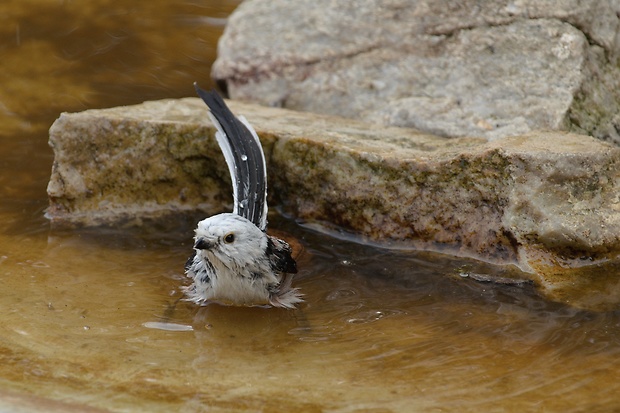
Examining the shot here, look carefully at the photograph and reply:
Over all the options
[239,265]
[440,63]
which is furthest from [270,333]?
[440,63]

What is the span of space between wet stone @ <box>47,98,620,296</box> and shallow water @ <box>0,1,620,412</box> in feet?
0.58

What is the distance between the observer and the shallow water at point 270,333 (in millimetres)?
3551

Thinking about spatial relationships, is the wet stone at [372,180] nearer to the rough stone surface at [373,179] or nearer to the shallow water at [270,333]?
the rough stone surface at [373,179]

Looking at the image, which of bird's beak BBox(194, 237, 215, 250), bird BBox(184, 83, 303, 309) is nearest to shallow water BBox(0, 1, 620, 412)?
bird BBox(184, 83, 303, 309)

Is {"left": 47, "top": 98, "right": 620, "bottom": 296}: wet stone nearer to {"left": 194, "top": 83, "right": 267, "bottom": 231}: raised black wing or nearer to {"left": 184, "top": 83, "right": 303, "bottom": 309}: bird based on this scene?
{"left": 194, "top": 83, "right": 267, "bottom": 231}: raised black wing

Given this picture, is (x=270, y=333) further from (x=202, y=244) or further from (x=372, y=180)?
(x=372, y=180)

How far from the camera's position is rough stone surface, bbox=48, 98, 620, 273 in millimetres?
4855

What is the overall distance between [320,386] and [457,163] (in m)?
1.84

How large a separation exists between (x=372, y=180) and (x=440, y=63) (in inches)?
54.6

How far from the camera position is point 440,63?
619 cm

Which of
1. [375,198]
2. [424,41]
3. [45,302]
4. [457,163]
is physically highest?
[424,41]

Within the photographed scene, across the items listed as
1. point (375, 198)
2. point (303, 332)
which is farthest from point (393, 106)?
point (303, 332)

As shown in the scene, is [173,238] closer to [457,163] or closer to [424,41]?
[457,163]

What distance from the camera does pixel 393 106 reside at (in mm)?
6062
